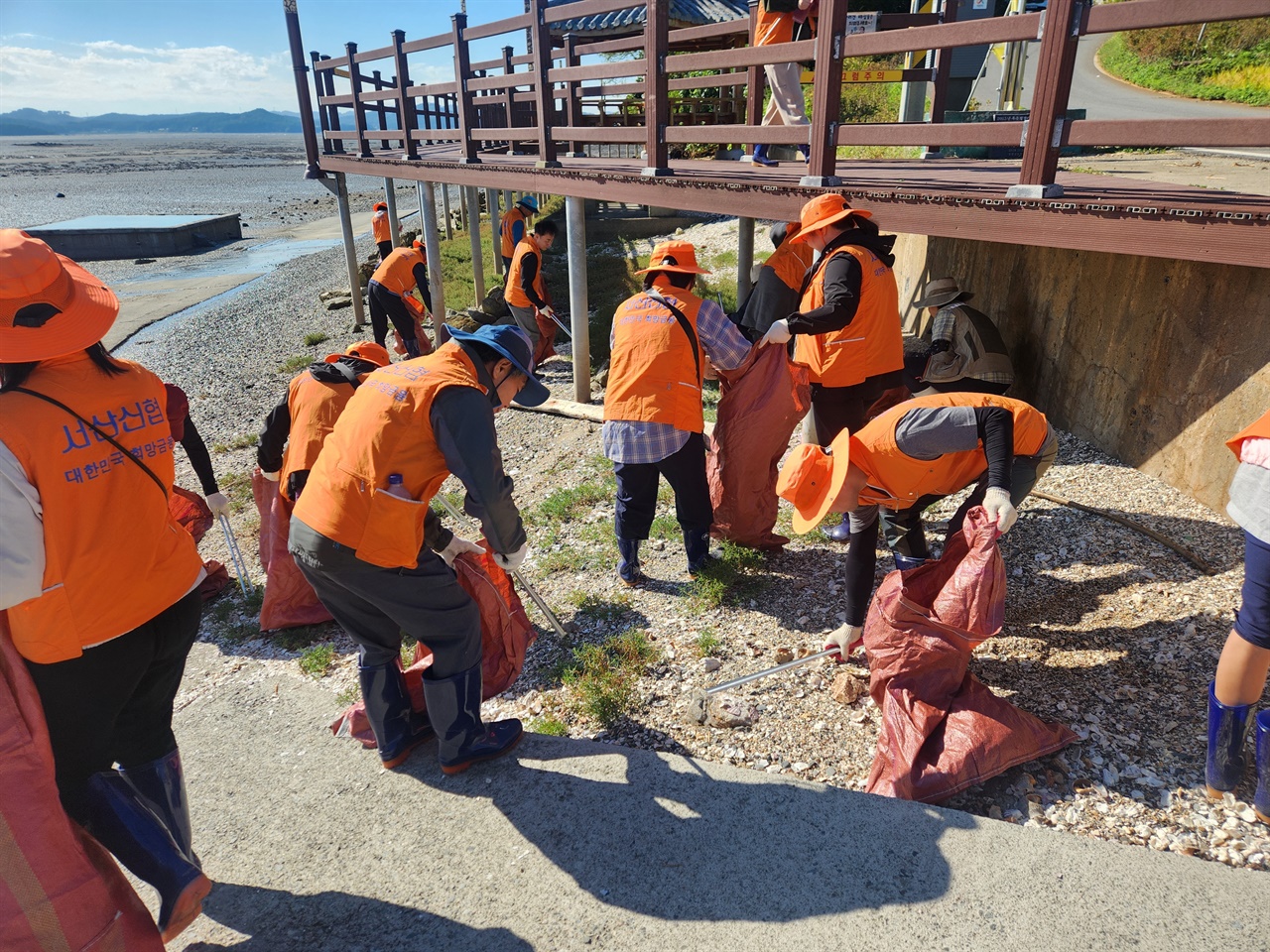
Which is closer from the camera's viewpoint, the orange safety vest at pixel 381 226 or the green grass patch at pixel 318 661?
the green grass patch at pixel 318 661

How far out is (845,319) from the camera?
3.70 m

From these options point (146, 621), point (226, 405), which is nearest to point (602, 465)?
point (146, 621)

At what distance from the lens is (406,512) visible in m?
2.48

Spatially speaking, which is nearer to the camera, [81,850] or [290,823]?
[81,850]

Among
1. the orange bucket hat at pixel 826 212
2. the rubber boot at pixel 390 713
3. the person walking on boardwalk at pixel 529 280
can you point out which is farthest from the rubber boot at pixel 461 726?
the person walking on boardwalk at pixel 529 280

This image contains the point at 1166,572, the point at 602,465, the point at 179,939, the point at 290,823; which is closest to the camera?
the point at 179,939

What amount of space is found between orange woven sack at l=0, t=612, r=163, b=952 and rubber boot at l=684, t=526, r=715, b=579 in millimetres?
2890

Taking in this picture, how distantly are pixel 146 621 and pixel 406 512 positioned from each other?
77 cm

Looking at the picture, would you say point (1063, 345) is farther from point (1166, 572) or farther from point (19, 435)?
point (19, 435)

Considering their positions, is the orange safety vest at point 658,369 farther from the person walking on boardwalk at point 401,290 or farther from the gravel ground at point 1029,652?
the person walking on boardwalk at point 401,290

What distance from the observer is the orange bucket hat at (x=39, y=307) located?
194 centimetres

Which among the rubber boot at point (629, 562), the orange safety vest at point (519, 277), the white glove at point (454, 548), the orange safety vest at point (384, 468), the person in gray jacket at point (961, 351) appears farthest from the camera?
the orange safety vest at point (519, 277)

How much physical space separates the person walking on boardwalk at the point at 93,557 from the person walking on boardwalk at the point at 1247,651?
310 centimetres

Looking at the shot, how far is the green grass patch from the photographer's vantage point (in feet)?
12.9
